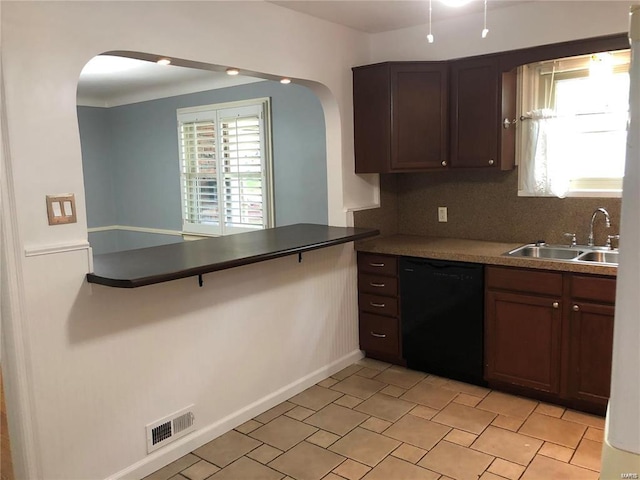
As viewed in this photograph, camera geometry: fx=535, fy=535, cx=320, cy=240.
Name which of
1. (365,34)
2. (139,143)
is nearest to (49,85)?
(365,34)

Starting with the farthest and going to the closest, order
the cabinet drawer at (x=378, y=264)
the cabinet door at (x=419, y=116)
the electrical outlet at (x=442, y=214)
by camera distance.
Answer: the electrical outlet at (x=442, y=214), the cabinet drawer at (x=378, y=264), the cabinet door at (x=419, y=116)

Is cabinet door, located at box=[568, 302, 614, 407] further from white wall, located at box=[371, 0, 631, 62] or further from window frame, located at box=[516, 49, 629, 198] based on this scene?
white wall, located at box=[371, 0, 631, 62]

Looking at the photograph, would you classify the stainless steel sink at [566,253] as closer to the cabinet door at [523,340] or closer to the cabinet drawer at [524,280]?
the cabinet drawer at [524,280]

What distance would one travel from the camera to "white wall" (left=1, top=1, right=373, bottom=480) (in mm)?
2135

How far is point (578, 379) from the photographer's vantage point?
3.06 meters

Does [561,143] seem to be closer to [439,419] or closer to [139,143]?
[439,419]

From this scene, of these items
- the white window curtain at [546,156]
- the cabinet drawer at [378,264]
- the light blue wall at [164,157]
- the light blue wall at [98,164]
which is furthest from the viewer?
the light blue wall at [98,164]

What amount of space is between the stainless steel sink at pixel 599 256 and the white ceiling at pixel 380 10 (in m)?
1.62

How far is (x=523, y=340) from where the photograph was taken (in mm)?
3240

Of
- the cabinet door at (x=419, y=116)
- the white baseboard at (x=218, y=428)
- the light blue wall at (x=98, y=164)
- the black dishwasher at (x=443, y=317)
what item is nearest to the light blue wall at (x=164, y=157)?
the light blue wall at (x=98, y=164)

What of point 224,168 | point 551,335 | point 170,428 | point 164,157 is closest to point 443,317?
point 551,335

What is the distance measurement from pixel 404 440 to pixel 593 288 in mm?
1329

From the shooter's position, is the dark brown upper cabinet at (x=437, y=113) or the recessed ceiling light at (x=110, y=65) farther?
the recessed ceiling light at (x=110, y=65)

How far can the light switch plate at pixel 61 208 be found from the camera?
2.20 m
